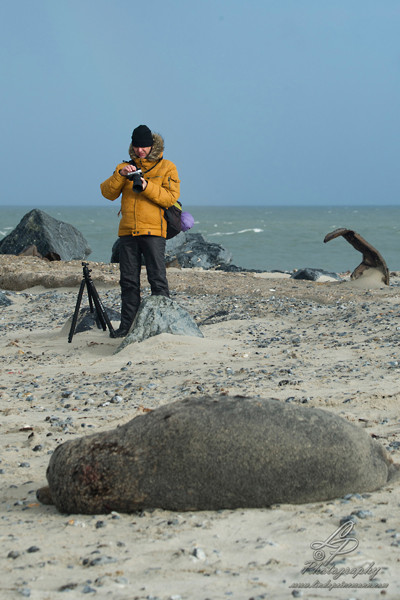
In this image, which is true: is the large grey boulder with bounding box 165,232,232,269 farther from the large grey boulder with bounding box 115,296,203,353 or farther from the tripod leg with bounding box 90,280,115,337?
the large grey boulder with bounding box 115,296,203,353

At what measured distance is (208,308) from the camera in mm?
10281

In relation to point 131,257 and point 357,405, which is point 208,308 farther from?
point 357,405

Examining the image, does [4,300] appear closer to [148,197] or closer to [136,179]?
[148,197]

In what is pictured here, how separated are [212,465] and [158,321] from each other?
4235 mm

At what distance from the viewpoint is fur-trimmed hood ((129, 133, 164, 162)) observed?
7297 millimetres

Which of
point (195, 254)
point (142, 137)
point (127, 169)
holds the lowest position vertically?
point (195, 254)

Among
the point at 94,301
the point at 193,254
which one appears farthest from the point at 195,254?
the point at 94,301

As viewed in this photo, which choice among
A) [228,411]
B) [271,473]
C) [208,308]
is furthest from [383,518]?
[208,308]

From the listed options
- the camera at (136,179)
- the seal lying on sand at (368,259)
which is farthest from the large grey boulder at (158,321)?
the seal lying on sand at (368,259)

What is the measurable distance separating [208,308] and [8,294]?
4199mm

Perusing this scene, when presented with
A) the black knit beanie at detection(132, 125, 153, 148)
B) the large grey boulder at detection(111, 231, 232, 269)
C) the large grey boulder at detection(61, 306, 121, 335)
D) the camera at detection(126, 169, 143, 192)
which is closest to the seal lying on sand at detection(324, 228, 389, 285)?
the large grey boulder at detection(61, 306, 121, 335)

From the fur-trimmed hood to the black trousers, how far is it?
0.81m

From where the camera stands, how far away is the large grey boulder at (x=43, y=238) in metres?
20.0

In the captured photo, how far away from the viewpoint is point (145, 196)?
7.20 metres
